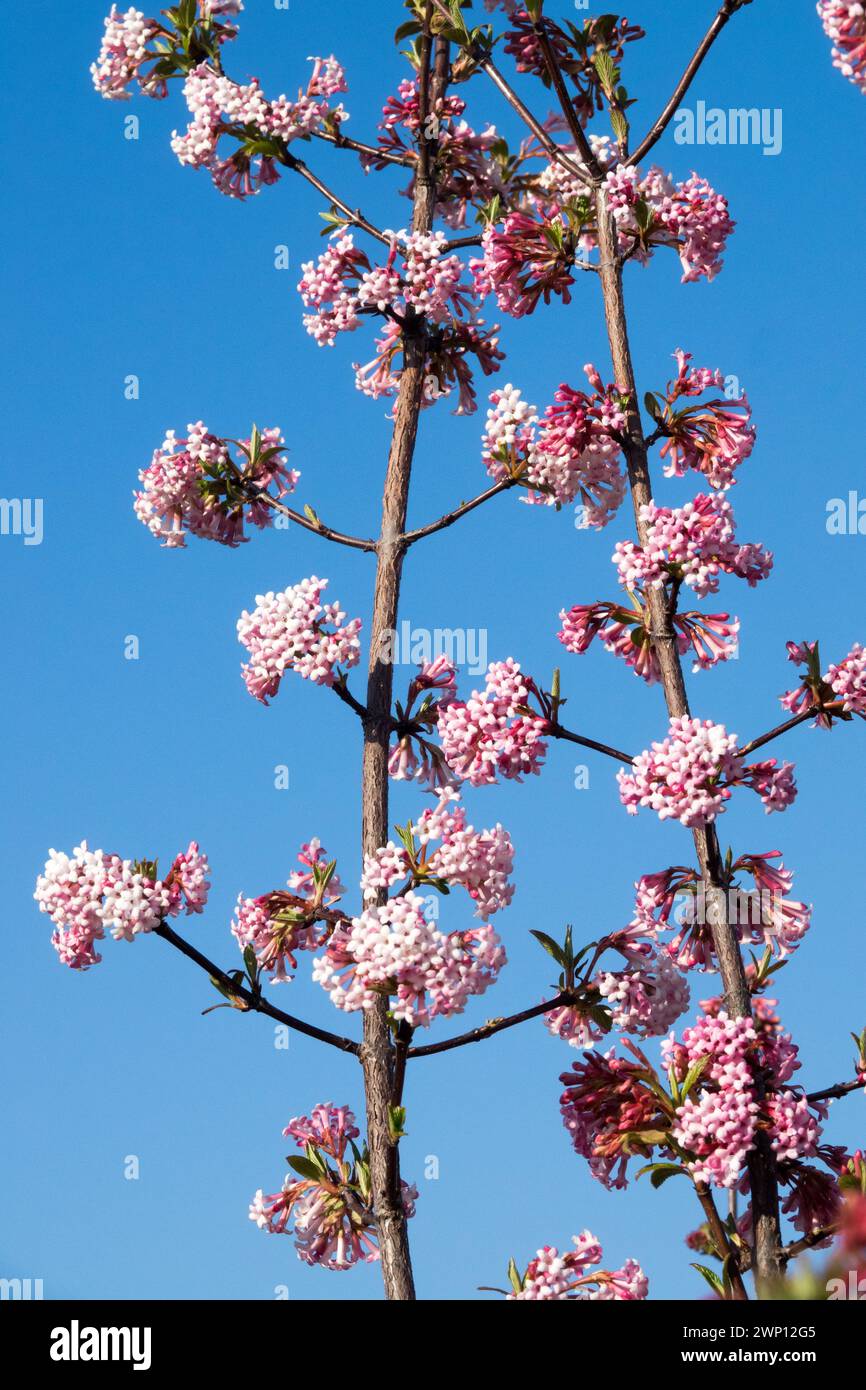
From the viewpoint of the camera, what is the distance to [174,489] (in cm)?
858

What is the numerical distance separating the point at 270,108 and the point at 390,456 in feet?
7.42

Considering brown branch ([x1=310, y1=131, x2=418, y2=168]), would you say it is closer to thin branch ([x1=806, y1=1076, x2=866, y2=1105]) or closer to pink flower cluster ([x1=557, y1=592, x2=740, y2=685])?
pink flower cluster ([x1=557, y1=592, x2=740, y2=685])

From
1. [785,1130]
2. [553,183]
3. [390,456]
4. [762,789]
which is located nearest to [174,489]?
[390,456]

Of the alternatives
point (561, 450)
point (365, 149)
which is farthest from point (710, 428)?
point (365, 149)

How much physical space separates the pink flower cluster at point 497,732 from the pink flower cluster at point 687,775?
62 centimetres

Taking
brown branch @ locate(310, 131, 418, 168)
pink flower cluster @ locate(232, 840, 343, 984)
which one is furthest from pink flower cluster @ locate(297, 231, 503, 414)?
pink flower cluster @ locate(232, 840, 343, 984)

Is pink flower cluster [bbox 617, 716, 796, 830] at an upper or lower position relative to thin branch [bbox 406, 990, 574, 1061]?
upper

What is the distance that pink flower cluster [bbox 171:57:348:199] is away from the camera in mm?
8656

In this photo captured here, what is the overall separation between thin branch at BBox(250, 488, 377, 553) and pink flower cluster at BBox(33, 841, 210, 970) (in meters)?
Answer: 1.89

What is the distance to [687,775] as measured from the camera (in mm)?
6230

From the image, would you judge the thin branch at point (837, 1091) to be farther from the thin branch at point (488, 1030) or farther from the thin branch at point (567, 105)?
the thin branch at point (567, 105)

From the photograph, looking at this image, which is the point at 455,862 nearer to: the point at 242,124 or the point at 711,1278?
the point at 711,1278

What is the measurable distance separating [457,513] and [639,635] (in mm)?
1494
